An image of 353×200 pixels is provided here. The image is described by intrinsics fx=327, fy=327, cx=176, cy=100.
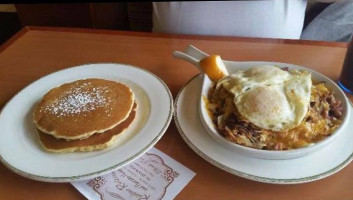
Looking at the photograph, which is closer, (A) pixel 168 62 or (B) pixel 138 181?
(B) pixel 138 181

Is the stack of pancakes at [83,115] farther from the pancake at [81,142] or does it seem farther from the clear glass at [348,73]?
the clear glass at [348,73]

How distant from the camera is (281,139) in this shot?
63 centimetres

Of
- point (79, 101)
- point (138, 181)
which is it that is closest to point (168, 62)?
point (79, 101)

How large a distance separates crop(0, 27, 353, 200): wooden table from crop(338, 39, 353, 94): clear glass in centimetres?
3

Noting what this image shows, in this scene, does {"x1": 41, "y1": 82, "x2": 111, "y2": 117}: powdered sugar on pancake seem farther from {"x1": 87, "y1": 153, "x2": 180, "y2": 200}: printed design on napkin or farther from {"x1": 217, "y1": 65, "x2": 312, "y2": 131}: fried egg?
{"x1": 217, "y1": 65, "x2": 312, "y2": 131}: fried egg

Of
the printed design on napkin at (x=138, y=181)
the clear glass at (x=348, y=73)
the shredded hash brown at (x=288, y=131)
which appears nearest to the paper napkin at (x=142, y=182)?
the printed design on napkin at (x=138, y=181)

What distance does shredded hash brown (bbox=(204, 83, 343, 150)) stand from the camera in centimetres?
63

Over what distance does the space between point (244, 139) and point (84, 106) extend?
1.18 feet

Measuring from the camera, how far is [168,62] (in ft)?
3.28

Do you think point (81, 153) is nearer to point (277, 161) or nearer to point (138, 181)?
point (138, 181)

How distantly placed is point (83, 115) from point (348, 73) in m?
0.65

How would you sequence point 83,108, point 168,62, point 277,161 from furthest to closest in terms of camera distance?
point 168,62 → point 83,108 → point 277,161

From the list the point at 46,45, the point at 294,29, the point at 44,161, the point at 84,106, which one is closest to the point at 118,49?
the point at 46,45

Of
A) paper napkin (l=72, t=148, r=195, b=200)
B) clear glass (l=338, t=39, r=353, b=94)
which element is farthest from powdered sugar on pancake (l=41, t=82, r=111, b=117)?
clear glass (l=338, t=39, r=353, b=94)
